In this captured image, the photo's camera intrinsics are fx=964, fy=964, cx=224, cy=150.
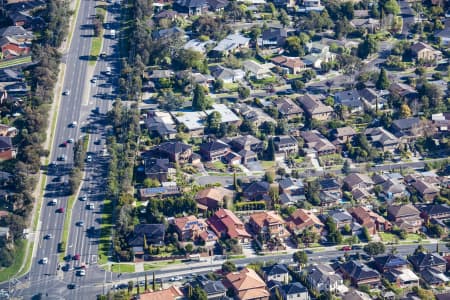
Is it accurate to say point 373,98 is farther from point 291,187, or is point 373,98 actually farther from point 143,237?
point 143,237

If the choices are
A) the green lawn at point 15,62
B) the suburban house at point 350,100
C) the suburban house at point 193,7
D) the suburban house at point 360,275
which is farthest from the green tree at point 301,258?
the suburban house at point 193,7

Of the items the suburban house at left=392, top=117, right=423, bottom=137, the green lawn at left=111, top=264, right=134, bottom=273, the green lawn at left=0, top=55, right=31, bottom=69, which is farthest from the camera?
the green lawn at left=0, top=55, right=31, bottom=69

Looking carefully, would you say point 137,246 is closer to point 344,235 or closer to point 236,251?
point 236,251

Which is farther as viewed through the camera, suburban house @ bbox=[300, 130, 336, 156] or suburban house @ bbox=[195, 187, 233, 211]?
suburban house @ bbox=[300, 130, 336, 156]

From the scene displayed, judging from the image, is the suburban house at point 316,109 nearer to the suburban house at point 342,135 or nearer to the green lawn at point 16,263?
the suburban house at point 342,135

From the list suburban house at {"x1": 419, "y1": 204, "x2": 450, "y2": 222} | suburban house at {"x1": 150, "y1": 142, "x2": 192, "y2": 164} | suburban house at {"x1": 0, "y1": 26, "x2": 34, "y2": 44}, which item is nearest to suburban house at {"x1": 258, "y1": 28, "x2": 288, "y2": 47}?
suburban house at {"x1": 0, "y1": 26, "x2": 34, "y2": 44}

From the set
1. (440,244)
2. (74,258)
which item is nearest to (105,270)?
(74,258)

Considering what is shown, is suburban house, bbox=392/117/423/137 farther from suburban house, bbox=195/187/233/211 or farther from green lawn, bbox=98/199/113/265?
green lawn, bbox=98/199/113/265
